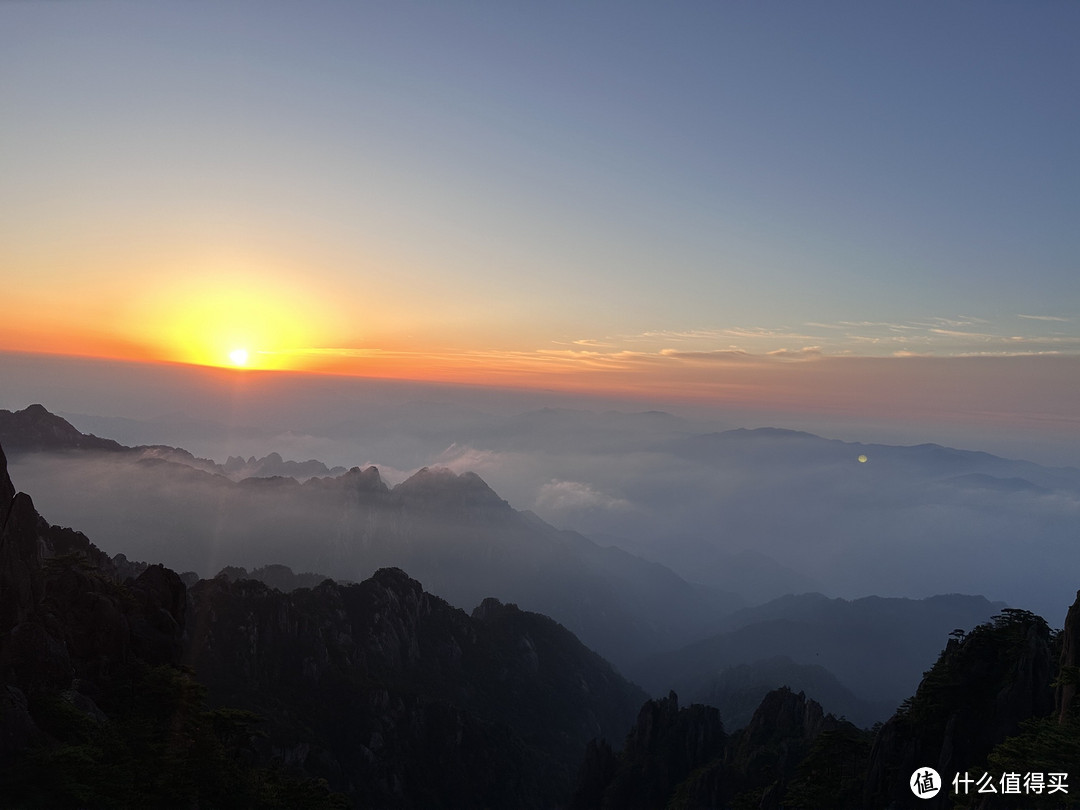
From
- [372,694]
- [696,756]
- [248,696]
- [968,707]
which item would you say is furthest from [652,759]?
[968,707]

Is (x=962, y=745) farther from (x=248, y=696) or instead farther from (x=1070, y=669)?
(x=248, y=696)

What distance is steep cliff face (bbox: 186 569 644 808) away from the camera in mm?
112938

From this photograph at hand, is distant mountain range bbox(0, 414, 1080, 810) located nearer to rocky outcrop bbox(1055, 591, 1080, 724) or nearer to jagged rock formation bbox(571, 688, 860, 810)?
rocky outcrop bbox(1055, 591, 1080, 724)

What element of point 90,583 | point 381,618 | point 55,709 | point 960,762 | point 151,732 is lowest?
point 381,618

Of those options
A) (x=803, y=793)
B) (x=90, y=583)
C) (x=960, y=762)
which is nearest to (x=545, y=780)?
(x=803, y=793)

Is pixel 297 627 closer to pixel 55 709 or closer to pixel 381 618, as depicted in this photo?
pixel 381 618

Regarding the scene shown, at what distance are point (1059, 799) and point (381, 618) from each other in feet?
476

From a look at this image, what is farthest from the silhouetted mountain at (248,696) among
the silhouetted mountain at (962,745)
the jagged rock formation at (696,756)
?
the silhouetted mountain at (962,745)

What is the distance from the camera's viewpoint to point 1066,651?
48750 millimetres

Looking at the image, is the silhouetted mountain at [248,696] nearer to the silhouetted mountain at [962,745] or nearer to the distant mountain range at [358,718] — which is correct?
the distant mountain range at [358,718]

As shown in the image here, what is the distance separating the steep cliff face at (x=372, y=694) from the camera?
371 feet

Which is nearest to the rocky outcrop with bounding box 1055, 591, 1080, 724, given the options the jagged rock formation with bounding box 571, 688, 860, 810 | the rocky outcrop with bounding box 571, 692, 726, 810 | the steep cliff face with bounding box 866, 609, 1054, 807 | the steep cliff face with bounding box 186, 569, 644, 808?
the steep cliff face with bounding box 866, 609, 1054, 807

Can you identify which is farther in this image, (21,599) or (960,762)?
(960,762)

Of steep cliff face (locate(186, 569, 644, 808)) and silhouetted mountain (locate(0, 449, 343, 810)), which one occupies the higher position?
silhouetted mountain (locate(0, 449, 343, 810))
